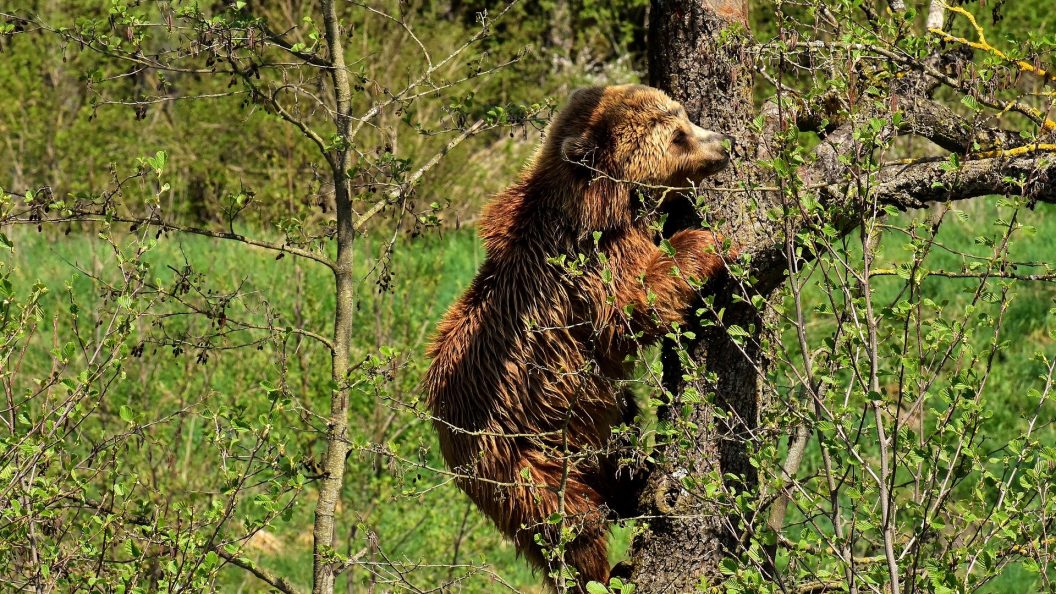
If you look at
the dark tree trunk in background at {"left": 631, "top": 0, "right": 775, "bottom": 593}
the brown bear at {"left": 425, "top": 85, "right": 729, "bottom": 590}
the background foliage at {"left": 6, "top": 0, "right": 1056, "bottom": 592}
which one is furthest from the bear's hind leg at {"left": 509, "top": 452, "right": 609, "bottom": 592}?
the dark tree trunk in background at {"left": 631, "top": 0, "right": 775, "bottom": 593}

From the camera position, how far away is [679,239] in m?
4.30

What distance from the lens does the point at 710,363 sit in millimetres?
3912

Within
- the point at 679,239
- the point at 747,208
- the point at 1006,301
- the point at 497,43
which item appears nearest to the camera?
the point at 1006,301

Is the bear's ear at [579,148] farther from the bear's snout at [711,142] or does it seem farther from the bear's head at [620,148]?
the bear's snout at [711,142]

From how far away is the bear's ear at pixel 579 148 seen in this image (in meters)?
4.89

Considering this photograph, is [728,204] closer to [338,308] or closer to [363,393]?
[338,308]

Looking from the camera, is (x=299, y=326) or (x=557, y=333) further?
(x=299, y=326)

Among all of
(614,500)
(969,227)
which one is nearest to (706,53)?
(614,500)

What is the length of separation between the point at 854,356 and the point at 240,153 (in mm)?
11526

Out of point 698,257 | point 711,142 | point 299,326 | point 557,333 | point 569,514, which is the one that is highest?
point 711,142

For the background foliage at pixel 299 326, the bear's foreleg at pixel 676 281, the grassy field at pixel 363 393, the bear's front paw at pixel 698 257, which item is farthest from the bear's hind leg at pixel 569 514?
the grassy field at pixel 363 393

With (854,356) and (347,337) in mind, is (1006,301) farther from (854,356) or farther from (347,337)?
(347,337)

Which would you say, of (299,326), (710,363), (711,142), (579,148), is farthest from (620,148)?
(299,326)

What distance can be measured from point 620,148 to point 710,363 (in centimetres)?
147
